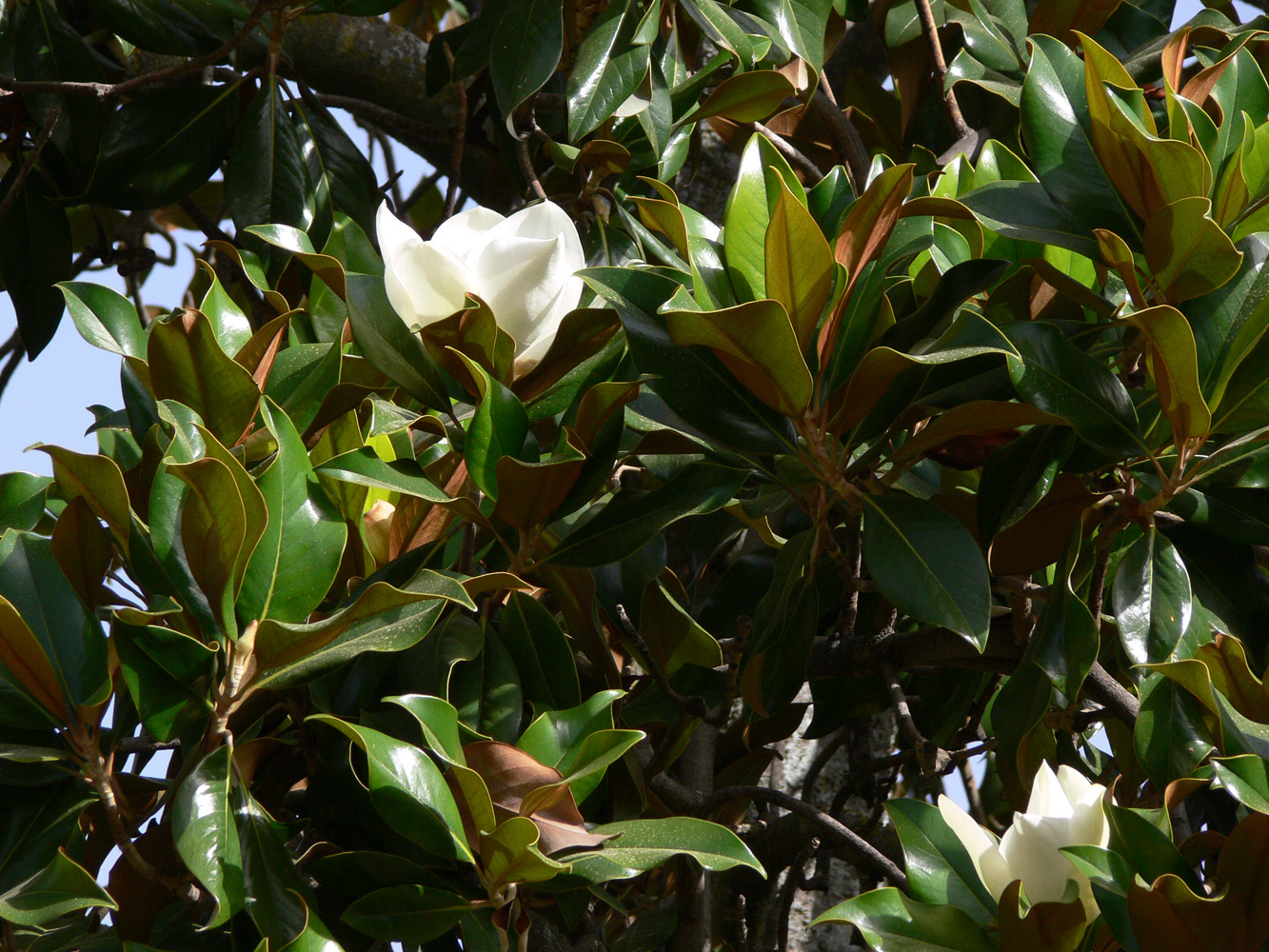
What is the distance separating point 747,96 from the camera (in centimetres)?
145

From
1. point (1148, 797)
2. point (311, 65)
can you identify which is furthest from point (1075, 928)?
point (311, 65)

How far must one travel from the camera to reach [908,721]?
1095 mm

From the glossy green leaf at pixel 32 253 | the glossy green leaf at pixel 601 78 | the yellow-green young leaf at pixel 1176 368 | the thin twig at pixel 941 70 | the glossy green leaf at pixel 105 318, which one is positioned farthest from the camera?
the glossy green leaf at pixel 32 253

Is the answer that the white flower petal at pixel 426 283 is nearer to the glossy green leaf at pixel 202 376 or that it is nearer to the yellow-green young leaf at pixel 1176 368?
the glossy green leaf at pixel 202 376

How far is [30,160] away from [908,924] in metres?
1.44

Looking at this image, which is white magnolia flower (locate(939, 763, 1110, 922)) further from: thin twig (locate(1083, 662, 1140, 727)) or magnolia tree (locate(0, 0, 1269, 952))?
thin twig (locate(1083, 662, 1140, 727))

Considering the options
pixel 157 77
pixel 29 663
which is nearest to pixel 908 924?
pixel 29 663

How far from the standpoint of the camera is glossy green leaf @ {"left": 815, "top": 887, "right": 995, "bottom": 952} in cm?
80

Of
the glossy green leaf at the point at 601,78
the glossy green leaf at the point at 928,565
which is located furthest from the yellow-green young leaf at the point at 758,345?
the glossy green leaf at the point at 601,78

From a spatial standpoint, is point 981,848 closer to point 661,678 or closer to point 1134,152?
point 661,678

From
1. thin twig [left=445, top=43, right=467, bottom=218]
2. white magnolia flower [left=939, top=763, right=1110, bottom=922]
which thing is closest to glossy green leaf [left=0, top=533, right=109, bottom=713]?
white magnolia flower [left=939, top=763, right=1110, bottom=922]

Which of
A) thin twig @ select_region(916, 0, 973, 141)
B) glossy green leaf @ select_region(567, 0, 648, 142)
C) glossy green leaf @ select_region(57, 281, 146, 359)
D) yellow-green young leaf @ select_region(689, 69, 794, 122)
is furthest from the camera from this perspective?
thin twig @ select_region(916, 0, 973, 141)

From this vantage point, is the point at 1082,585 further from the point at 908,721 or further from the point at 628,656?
the point at 628,656

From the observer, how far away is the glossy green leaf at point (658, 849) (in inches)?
29.4
